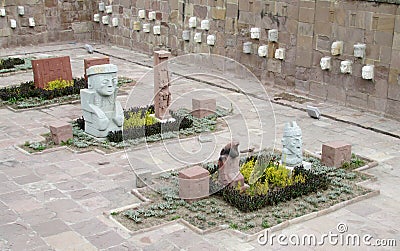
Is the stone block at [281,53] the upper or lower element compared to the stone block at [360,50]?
lower

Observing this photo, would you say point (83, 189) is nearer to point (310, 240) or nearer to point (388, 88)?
point (310, 240)

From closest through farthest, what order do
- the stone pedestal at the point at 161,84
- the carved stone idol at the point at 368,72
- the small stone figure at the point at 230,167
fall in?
the small stone figure at the point at 230,167
the stone pedestal at the point at 161,84
the carved stone idol at the point at 368,72

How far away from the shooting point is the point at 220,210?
9.18 metres

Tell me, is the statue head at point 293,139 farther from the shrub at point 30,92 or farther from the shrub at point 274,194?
the shrub at point 30,92

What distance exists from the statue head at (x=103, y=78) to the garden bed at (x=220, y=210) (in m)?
3.23

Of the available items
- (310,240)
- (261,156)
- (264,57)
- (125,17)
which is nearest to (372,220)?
(310,240)

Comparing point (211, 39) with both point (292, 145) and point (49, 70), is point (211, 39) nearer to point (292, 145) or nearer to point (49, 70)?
point (49, 70)

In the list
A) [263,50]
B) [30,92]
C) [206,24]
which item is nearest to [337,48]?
[263,50]

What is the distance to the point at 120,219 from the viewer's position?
29.4ft

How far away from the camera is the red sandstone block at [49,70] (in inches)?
649

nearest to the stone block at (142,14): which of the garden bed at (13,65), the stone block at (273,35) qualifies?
the garden bed at (13,65)

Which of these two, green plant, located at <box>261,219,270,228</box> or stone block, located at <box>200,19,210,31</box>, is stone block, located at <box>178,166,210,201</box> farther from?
stone block, located at <box>200,19,210,31</box>

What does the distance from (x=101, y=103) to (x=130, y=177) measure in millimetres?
2763

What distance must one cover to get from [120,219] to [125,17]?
15.3 meters
